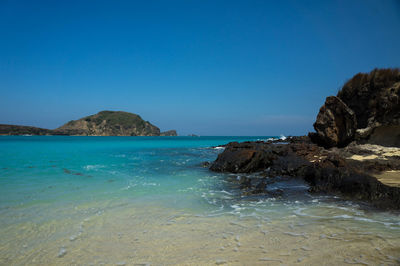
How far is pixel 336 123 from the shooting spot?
1592cm

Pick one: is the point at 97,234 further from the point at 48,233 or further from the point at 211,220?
the point at 211,220

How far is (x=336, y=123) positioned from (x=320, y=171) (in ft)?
32.7

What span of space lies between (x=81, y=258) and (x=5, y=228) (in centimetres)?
229

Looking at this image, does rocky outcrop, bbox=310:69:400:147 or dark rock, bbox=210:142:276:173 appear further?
rocky outcrop, bbox=310:69:400:147

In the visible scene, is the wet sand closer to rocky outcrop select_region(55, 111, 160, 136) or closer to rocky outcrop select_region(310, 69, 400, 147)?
rocky outcrop select_region(310, 69, 400, 147)

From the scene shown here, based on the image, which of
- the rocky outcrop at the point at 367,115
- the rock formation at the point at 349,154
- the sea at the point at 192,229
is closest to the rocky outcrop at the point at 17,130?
the rock formation at the point at 349,154

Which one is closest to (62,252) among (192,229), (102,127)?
(192,229)

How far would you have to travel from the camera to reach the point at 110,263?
2969 mm

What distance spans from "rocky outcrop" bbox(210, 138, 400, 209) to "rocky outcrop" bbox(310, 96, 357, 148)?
2.14 m

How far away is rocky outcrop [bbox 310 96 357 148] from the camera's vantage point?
15.6 meters

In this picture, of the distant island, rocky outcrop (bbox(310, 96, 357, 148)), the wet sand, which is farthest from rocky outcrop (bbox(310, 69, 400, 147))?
the distant island

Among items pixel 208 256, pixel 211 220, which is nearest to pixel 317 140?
pixel 211 220

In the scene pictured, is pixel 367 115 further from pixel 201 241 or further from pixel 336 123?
pixel 201 241

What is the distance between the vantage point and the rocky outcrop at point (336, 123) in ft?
51.1
